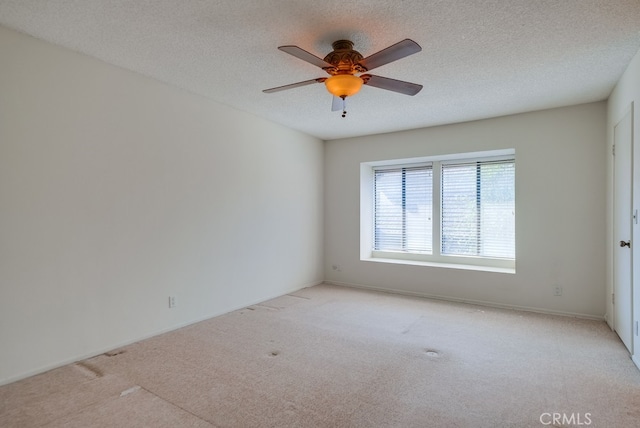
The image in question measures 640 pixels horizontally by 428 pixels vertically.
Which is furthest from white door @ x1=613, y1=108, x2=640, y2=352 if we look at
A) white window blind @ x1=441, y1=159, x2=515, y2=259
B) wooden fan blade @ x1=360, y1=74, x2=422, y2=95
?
wooden fan blade @ x1=360, y1=74, x2=422, y2=95

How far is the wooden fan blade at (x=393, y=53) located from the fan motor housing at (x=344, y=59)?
0.27 feet

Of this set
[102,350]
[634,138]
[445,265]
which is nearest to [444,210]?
[445,265]

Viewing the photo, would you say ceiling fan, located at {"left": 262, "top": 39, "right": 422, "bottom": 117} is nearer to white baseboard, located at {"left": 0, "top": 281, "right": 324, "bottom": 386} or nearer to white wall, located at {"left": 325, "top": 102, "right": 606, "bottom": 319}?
white wall, located at {"left": 325, "top": 102, "right": 606, "bottom": 319}

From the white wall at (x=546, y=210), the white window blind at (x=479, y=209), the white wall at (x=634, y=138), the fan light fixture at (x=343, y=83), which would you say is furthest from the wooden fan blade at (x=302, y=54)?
the white window blind at (x=479, y=209)

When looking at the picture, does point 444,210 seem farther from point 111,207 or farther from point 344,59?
point 111,207

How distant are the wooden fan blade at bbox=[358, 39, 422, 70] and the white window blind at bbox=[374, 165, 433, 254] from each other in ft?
10.4

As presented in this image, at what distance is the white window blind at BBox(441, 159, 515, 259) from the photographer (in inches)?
179

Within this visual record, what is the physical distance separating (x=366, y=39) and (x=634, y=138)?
231cm

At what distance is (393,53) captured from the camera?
6.88 ft

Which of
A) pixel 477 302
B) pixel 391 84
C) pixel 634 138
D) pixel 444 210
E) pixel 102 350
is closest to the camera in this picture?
pixel 391 84

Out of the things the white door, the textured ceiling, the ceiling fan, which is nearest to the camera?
the textured ceiling

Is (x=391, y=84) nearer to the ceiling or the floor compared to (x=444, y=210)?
nearer to the ceiling

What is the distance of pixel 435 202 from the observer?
5.06 meters

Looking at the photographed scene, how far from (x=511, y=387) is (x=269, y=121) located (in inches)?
154
